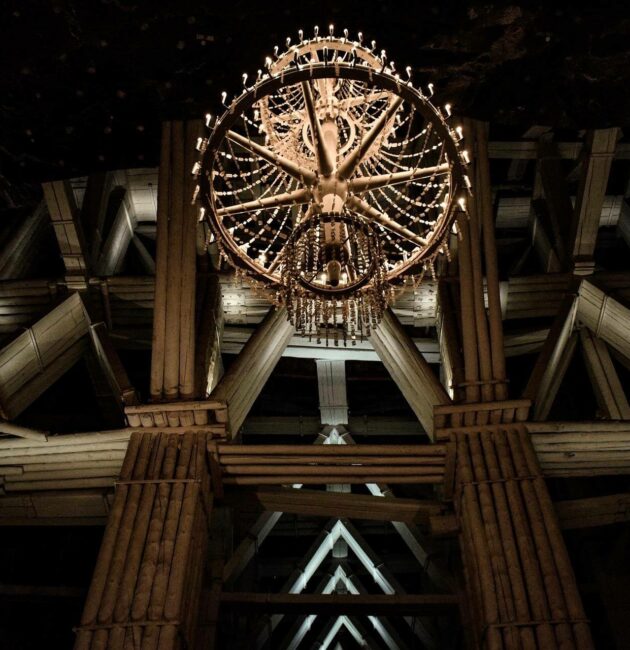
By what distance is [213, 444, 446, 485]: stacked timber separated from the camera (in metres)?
7.23

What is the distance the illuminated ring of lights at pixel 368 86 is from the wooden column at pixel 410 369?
1.45 m

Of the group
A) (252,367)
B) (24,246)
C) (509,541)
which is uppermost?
(24,246)

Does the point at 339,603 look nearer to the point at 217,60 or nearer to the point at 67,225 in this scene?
the point at 67,225

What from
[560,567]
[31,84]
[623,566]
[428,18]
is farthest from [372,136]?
[623,566]

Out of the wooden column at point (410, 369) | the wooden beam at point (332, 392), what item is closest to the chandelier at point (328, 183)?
the wooden column at point (410, 369)

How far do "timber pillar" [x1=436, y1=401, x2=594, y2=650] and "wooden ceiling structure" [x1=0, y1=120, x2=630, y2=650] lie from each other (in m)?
0.02

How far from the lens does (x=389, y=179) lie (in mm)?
5816

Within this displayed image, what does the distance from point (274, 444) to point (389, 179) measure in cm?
297

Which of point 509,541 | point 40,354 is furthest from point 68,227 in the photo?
point 509,541

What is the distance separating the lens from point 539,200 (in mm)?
11219

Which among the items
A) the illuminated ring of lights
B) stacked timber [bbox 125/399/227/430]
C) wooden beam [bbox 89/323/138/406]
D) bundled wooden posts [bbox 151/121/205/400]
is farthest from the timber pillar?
wooden beam [bbox 89/323/138/406]

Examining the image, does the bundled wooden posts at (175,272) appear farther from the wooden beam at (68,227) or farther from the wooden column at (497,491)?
the wooden column at (497,491)

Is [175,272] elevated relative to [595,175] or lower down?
lower down

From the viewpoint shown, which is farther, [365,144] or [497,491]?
[497,491]
